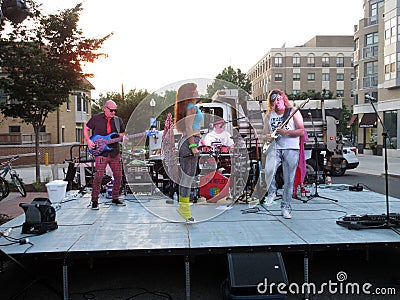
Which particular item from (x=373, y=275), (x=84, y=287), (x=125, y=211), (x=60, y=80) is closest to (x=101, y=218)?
(x=125, y=211)

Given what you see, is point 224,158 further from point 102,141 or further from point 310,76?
point 310,76

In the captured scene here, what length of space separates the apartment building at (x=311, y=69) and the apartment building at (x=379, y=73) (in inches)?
720

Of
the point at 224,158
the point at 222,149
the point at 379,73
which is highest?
the point at 379,73

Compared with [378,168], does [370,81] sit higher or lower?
higher

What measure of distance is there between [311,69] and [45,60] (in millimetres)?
53841

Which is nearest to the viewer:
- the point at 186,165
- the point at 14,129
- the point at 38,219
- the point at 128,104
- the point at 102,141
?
the point at 38,219

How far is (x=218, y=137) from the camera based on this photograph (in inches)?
281

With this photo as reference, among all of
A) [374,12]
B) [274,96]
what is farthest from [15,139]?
[374,12]

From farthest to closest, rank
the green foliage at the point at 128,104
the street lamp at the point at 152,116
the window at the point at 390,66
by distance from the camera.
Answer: the window at the point at 390,66
the green foliage at the point at 128,104
the street lamp at the point at 152,116

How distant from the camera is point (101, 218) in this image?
5379 mm

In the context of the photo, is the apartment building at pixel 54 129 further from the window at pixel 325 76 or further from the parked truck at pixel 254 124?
the window at pixel 325 76

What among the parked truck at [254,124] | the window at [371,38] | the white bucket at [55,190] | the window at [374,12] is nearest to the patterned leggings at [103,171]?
the white bucket at [55,190]

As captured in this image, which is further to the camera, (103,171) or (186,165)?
(103,171)

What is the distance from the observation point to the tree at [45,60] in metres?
10.6
